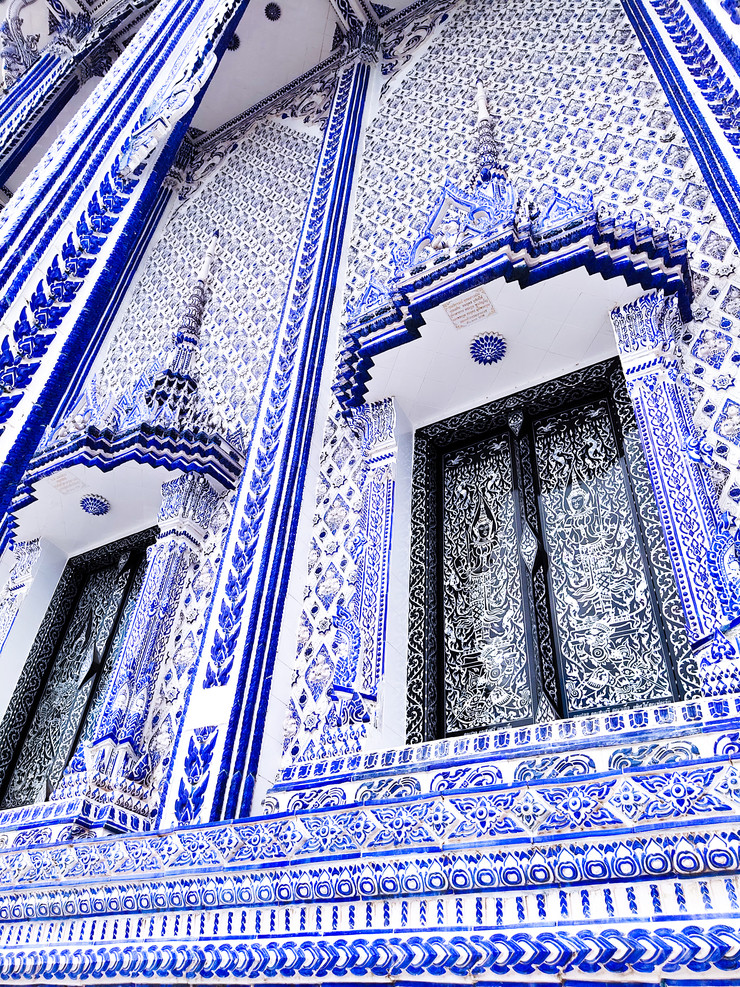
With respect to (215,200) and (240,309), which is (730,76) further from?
(215,200)

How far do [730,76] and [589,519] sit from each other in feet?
6.70

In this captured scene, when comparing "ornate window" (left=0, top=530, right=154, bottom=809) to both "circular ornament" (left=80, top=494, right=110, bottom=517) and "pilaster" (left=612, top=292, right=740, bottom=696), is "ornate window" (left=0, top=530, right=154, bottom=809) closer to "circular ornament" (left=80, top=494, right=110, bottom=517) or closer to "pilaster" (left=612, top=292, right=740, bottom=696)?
"circular ornament" (left=80, top=494, right=110, bottom=517)

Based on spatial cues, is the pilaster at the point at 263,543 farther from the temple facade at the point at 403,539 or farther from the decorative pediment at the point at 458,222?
the decorative pediment at the point at 458,222

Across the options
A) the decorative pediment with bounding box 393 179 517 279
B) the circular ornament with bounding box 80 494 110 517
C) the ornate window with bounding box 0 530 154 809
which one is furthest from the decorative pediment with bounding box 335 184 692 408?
the ornate window with bounding box 0 530 154 809

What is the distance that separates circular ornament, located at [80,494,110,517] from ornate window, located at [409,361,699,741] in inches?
80.1

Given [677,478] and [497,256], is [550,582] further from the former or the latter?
[497,256]

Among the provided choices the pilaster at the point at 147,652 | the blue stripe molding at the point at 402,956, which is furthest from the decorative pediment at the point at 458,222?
the blue stripe molding at the point at 402,956

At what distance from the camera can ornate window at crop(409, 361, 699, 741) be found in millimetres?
Answer: 2857

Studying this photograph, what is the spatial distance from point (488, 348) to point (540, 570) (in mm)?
1067

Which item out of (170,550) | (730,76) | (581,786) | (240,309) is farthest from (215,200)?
(581,786)

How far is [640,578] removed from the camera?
2.95 meters

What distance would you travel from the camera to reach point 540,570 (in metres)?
3.22

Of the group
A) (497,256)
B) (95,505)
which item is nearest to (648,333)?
(497,256)

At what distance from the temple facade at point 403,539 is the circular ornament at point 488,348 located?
0.02 m
